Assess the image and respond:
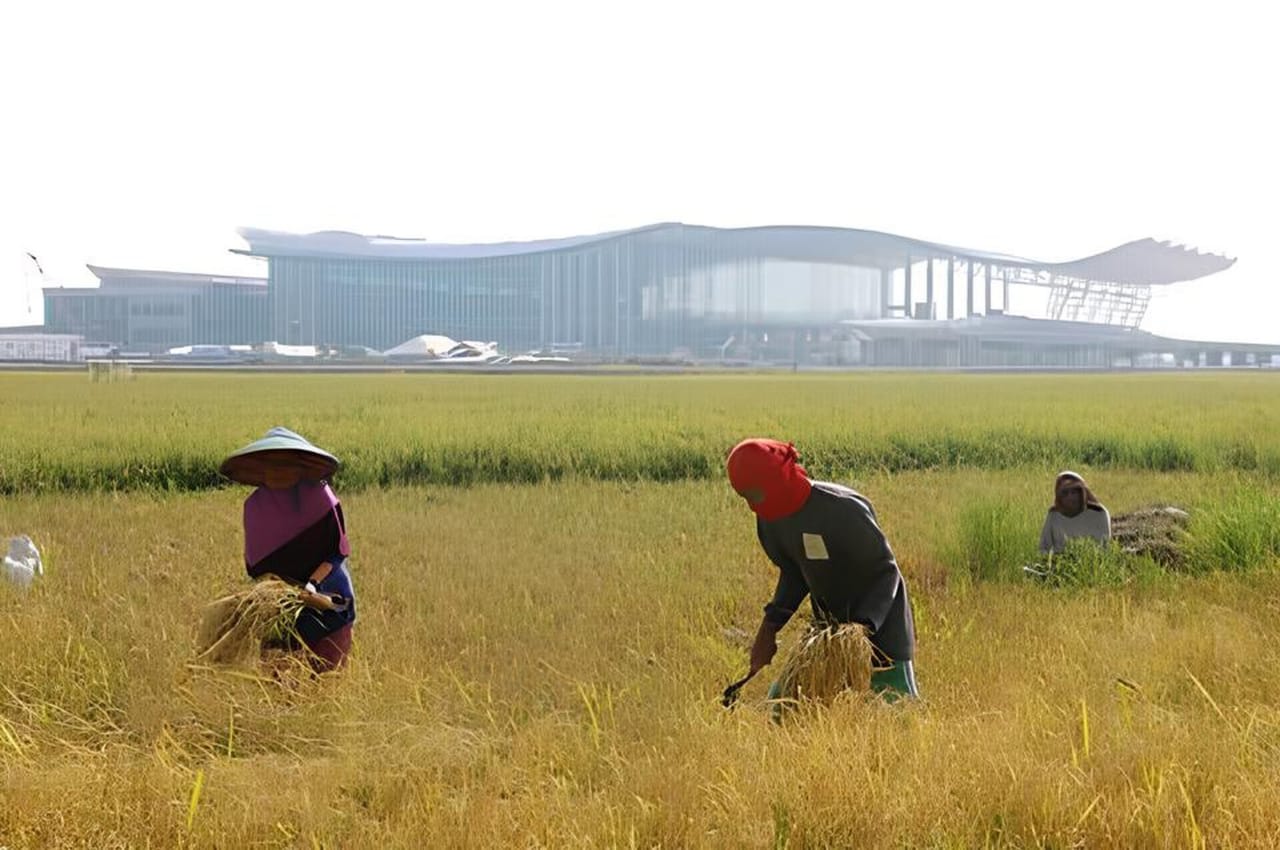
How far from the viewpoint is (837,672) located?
358 cm

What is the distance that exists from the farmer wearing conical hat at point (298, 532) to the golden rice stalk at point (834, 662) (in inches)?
69.8

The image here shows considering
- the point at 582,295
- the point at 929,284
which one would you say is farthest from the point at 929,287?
the point at 582,295

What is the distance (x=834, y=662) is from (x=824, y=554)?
34cm

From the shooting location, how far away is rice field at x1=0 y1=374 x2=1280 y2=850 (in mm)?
2967

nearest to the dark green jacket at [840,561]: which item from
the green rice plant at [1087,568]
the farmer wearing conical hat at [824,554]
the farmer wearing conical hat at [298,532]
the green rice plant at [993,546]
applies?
the farmer wearing conical hat at [824,554]

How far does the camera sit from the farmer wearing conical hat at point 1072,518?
651cm

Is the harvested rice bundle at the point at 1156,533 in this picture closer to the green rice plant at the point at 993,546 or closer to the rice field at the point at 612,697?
the rice field at the point at 612,697

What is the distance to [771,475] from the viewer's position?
3.48 meters

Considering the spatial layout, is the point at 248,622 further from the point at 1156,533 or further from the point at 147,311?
the point at 147,311

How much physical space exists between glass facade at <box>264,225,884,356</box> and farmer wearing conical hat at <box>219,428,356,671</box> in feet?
289

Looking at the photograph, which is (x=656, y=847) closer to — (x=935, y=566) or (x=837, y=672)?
(x=837, y=672)

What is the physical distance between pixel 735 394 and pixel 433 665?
27625 mm

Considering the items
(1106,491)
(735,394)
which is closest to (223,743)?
(1106,491)

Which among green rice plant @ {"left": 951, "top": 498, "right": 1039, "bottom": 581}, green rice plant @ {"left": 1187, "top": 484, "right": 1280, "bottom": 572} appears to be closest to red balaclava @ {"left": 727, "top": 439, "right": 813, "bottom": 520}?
green rice plant @ {"left": 951, "top": 498, "right": 1039, "bottom": 581}
